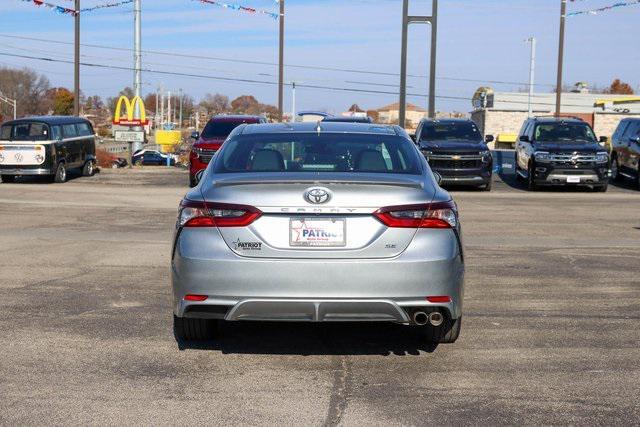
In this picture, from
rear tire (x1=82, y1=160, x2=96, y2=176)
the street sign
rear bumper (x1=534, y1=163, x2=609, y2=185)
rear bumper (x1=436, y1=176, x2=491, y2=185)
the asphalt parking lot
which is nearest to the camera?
the asphalt parking lot

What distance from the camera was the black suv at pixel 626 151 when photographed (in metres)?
23.5

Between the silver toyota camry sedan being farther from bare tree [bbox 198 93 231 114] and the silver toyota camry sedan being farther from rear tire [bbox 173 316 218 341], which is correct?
bare tree [bbox 198 93 231 114]

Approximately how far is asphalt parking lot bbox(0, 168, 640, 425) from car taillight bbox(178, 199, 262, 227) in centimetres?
98

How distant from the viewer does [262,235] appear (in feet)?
19.1

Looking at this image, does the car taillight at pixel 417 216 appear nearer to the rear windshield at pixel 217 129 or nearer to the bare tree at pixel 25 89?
the rear windshield at pixel 217 129

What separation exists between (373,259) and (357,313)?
359mm

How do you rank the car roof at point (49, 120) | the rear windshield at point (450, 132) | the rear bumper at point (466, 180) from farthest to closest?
1. the car roof at point (49, 120)
2. the rear windshield at point (450, 132)
3. the rear bumper at point (466, 180)

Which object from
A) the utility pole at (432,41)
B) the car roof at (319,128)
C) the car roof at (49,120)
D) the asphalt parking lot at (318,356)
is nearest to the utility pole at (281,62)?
the utility pole at (432,41)

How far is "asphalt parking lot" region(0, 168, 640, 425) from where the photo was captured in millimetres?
5238

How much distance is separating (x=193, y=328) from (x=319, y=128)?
1.83 meters

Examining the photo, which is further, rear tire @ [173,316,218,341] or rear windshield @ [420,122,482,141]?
rear windshield @ [420,122,482,141]

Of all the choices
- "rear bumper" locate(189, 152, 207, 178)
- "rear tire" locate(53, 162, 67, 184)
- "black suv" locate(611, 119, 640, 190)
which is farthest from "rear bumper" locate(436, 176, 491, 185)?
"rear tire" locate(53, 162, 67, 184)

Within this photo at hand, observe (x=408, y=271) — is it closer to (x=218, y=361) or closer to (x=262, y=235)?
(x=262, y=235)

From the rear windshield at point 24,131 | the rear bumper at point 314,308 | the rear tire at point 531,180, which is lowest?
the rear tire at point 531,180
